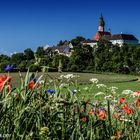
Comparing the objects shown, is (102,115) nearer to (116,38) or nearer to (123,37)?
(116,38)

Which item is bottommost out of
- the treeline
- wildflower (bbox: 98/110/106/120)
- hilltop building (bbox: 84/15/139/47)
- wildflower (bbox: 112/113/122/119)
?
wildflower (bbox: 112/113/122/119)

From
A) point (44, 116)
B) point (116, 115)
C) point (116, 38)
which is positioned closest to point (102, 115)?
point (116, 115)

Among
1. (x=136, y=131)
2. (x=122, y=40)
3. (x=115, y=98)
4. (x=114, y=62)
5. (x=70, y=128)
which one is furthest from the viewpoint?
(x=122, y=40)

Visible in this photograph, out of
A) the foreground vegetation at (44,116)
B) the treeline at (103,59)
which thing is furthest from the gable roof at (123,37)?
the foreground vegetation at (44,116)

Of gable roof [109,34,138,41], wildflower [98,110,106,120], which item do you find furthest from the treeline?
wildflower [98,110,106,120]

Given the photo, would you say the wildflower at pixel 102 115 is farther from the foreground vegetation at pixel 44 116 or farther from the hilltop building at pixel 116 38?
the hilltop building at pixel 116 38

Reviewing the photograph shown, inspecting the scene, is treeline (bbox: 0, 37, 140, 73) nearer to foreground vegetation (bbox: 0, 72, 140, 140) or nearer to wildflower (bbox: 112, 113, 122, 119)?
wildflower (bbox: 112, 113, 122, 119)

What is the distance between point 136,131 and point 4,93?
1248mm

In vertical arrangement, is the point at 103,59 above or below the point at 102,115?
above

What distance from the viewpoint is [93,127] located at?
363 centimetres

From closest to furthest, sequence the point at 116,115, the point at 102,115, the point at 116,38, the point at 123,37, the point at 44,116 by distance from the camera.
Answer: the point at 44,116
the point at 102,115
the point at 116,115
the point at 116,38
the point at 123,37

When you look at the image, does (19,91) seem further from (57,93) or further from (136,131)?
(136,131)

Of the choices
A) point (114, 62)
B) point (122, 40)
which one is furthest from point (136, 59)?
point (122, 40)

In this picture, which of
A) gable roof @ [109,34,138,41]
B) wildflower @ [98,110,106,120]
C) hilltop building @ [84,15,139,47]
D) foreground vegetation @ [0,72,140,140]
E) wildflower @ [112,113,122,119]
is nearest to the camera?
foreground vegetation @ [0,72,140,140]
